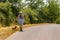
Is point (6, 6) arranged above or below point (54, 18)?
above

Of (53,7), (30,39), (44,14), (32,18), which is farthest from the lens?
(53,7)

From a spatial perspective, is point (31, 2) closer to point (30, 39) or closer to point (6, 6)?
point (6, 6)

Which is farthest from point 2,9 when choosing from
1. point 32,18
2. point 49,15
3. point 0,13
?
point 49,15

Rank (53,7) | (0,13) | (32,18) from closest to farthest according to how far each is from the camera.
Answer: (0,13), (32,18), (53,7)

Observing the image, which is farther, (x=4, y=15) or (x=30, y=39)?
(x=4, y=15)

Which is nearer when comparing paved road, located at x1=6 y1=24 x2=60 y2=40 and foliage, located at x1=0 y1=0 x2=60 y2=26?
paved road, located at x1=6 y1=24 x2=60 y2=40

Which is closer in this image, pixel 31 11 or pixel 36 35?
pixel 36 35

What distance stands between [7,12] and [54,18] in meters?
33.4

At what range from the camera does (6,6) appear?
34.6 metres

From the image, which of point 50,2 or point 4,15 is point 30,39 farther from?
point 50,2

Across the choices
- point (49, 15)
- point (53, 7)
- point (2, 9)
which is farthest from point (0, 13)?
point (53, 7)

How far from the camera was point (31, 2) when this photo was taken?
60.3 m

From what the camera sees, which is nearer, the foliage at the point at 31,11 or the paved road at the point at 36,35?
the paved road at the point at 36,35

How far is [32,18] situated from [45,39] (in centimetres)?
3181
